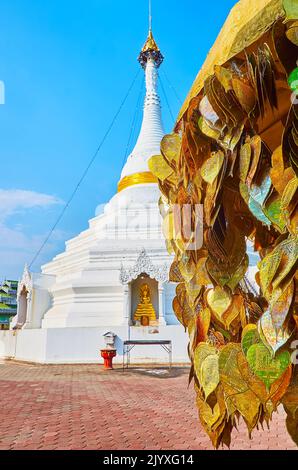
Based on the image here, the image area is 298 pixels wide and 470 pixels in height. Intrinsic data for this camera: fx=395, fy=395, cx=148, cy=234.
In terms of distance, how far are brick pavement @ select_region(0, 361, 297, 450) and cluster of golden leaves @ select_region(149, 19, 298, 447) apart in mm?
2996

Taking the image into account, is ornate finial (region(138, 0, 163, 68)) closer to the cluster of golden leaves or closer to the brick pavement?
the brick pavement

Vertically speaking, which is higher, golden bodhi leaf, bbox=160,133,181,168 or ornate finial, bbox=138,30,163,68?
ornate finial, bbox=138,30,163,68

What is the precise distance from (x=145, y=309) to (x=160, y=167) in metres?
13.7

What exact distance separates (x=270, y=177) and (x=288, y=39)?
1.65 ft

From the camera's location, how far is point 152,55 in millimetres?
25844

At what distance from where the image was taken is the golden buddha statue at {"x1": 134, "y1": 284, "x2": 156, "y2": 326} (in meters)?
15.4

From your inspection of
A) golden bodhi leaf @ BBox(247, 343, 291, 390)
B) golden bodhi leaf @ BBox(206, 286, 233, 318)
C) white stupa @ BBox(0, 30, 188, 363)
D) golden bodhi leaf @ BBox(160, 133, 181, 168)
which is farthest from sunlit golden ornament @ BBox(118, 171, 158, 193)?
golden bodhi leaf @ BBox(247, 343, 291, 390)

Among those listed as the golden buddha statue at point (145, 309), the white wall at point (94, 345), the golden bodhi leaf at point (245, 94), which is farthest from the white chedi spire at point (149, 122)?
the golden bodhi leaf at point (245, 94)

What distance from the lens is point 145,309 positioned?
51.2 ft

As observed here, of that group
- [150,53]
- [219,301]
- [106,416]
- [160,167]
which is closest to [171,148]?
[160,167]

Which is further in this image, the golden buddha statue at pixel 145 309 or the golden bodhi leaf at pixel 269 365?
the golden buddha statue at pixel 145 309

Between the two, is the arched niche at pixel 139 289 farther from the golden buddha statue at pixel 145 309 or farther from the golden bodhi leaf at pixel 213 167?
the golden bodhi leaf at pixel 213 167

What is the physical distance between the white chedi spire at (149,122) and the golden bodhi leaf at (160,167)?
1864 cm

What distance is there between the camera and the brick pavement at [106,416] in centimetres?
461
